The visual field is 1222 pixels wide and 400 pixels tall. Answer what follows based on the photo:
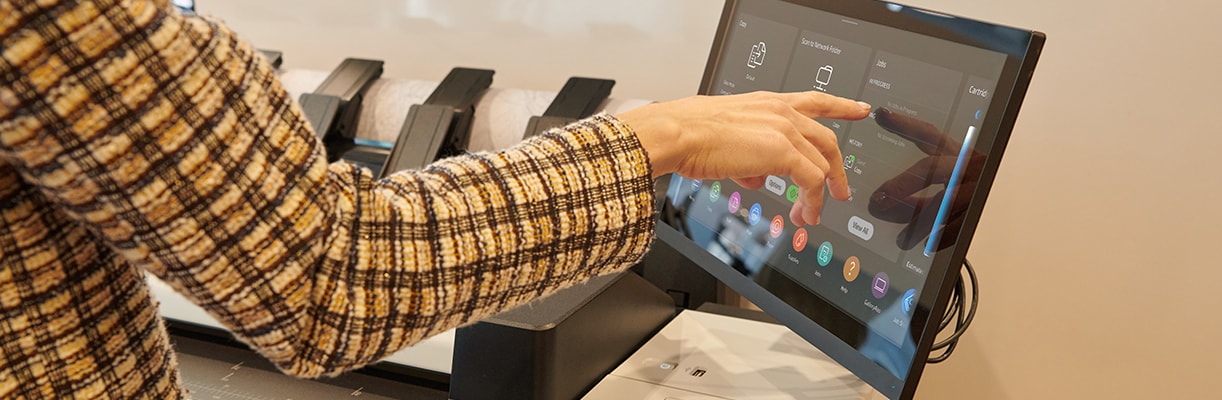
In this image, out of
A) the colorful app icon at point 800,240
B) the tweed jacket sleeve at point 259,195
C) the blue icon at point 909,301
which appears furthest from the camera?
the colorful app icon at point 800,240

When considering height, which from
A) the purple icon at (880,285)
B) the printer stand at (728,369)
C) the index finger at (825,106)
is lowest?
the printer stand at (728,369)

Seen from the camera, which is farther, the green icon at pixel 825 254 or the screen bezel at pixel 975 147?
the green icon at pixel 825 254

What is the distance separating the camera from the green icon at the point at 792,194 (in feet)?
2.84

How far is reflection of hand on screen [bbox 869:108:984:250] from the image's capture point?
0.70m

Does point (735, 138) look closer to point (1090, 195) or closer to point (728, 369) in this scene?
point (728, 369)

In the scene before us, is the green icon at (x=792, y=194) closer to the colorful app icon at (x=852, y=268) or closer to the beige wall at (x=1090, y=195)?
the colorful app icon at (x=852, y=268)

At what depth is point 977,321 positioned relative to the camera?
1.32 meters

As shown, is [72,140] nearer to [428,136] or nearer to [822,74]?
[822,74]

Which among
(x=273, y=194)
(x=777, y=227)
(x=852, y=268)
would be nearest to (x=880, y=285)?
(x=852, y=268)

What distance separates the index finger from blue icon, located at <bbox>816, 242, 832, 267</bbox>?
117 millimetres

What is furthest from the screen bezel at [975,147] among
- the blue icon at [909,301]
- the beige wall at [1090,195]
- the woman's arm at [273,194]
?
the beige wall at [1090,195]

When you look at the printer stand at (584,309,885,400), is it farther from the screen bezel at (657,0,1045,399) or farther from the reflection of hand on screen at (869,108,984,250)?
the reflection of hand on screen at (869,108,984,250)

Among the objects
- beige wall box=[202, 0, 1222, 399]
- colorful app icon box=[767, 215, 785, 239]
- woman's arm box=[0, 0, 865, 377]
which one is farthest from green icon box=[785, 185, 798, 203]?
beige wall box=[202, 0, 1222, 399]

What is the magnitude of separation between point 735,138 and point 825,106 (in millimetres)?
123
